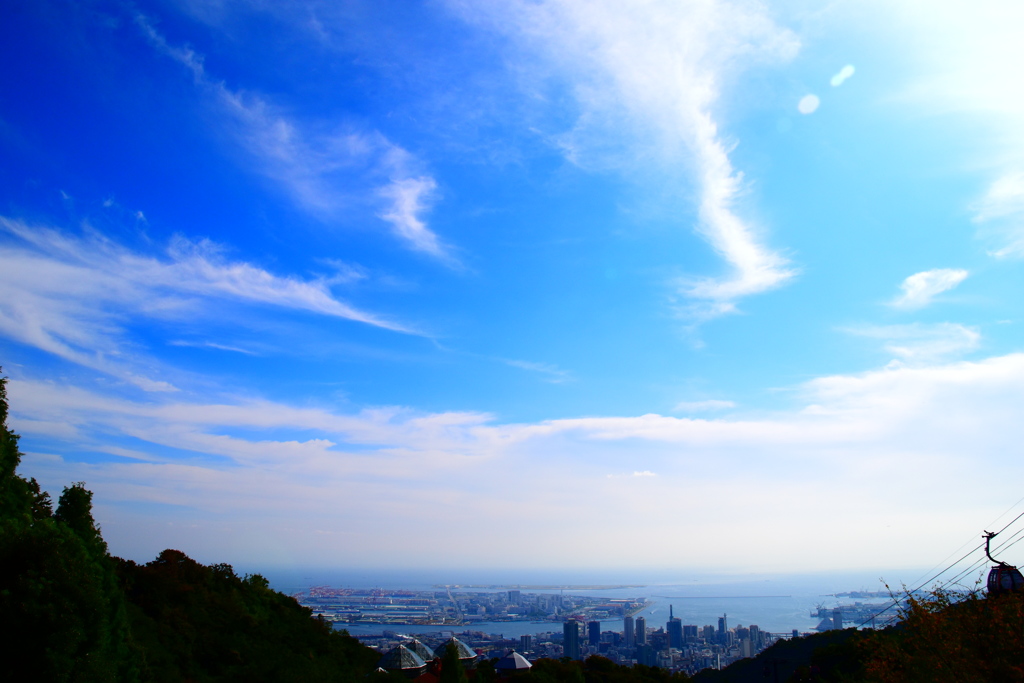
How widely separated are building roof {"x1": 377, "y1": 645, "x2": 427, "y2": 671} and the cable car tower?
25280 millimetres

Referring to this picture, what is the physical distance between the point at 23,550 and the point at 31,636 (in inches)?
45.4

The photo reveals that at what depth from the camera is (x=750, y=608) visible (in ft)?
451

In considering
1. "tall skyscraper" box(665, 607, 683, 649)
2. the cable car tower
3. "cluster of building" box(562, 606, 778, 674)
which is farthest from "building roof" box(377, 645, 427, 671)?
"tall skyscraper" box(665, 607, 683, 649)

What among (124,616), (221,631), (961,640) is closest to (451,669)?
(221,631)

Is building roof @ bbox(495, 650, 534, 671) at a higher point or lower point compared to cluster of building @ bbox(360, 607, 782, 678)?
higher

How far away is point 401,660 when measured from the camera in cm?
2977

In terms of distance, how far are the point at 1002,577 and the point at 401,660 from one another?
26.1 m

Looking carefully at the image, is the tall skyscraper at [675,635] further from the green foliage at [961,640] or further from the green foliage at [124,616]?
the green foliage at [961,640]

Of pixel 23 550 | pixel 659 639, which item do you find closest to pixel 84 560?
pixel 23 550

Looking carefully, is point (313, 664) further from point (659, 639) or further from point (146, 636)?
point (659, 639)

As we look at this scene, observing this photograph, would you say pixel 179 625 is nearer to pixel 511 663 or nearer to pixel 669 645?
pixel 511 663

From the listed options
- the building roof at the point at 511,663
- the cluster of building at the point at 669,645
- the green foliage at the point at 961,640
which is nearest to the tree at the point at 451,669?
the green foliage at the point at 961,640

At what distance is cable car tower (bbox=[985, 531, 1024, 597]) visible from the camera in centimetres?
1120

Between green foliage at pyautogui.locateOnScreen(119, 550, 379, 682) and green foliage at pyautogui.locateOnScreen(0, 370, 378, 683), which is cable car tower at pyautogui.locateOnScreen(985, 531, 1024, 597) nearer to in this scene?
green foliage at pyautogui.locateOnScreen(0, 370, 378, 683)
